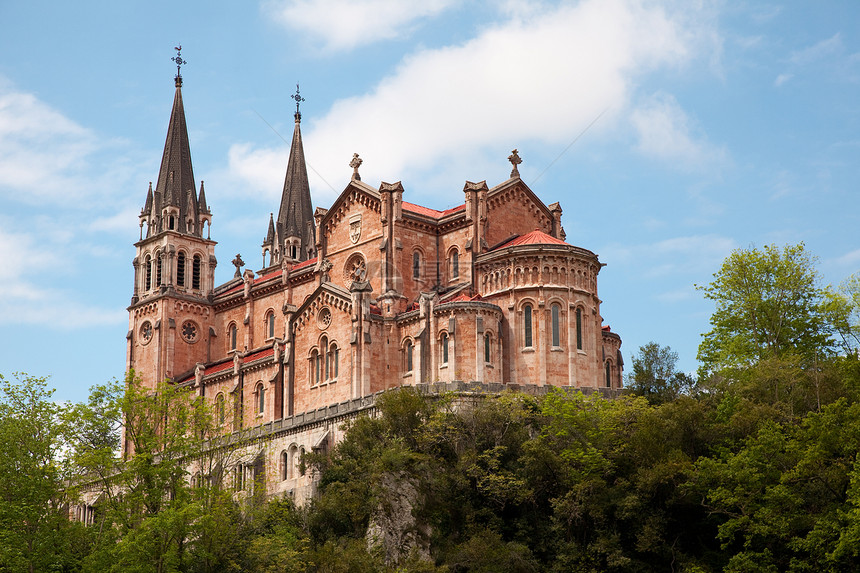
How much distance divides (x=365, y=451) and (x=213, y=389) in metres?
29.2

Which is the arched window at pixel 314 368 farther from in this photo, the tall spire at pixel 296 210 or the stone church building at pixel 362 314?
the tall spire at pixel 296 210

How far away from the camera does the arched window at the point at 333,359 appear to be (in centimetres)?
8388

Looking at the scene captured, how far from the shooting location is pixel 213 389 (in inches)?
3794

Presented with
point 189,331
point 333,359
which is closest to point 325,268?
point 333,359

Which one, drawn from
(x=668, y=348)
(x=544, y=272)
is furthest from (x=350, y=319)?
(x=668, y=348)

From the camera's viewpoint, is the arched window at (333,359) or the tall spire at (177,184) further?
the tall spire at (177,184)

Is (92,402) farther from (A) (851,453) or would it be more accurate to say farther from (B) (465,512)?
(A) (851,453)

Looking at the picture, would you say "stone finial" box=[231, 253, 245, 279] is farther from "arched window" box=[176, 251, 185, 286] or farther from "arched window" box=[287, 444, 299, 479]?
"arched window" box=[287, 444, 299, 479]

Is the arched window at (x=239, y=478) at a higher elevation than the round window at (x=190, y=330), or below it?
below

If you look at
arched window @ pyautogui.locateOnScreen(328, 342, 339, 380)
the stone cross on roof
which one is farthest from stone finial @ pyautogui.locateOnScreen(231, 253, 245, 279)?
arched window @ pyautogui.locateOnScreen(328, 342, 339, 380)

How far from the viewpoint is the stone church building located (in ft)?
257

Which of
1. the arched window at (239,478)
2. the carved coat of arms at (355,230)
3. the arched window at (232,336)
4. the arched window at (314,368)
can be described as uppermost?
the carved coat of arms at (355,230)

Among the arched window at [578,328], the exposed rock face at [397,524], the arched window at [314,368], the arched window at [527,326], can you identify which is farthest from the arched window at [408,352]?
the exposed rock face at [397,524]

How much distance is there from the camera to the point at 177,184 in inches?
4245
